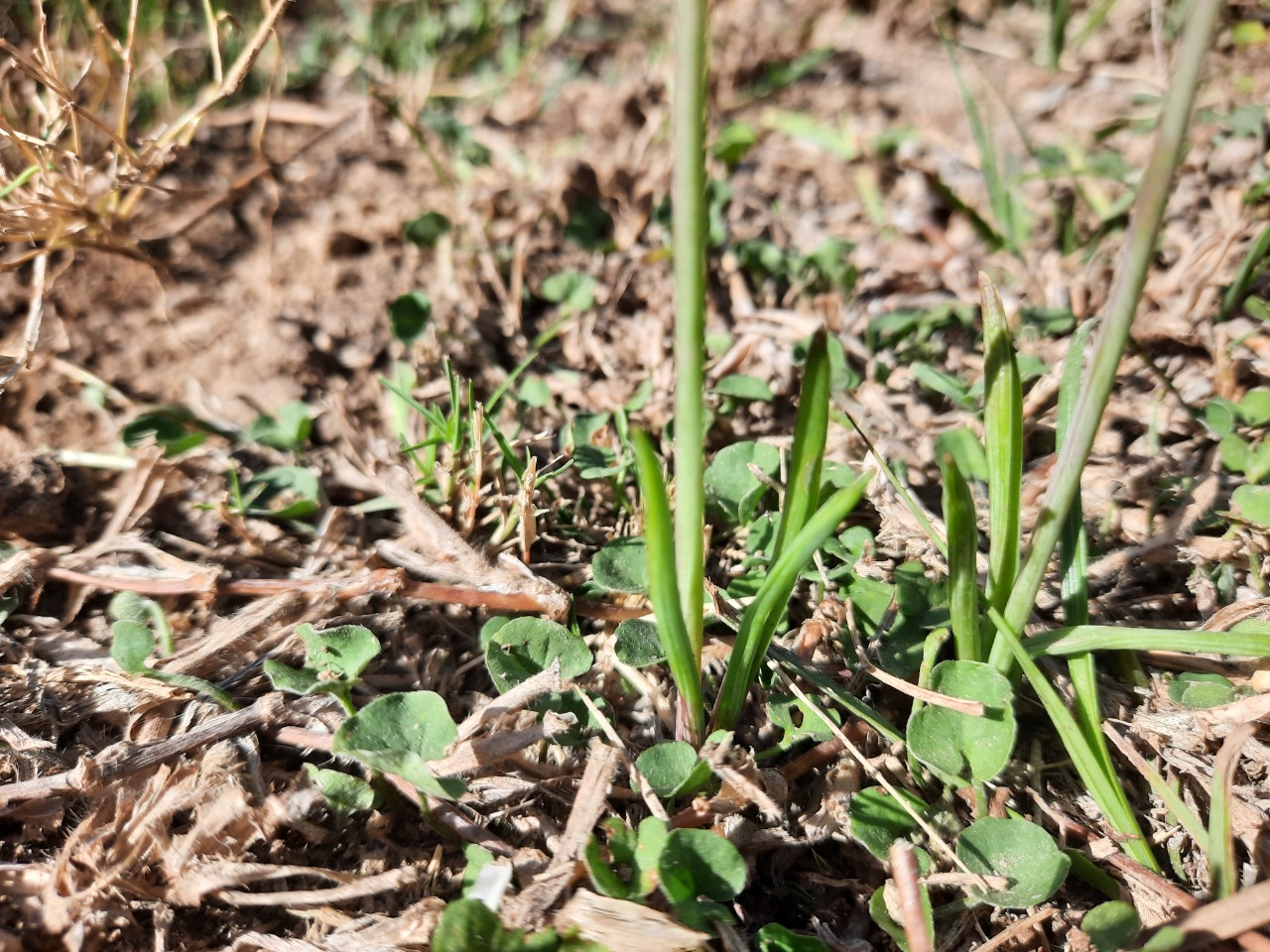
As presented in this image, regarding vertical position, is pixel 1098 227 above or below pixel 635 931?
above

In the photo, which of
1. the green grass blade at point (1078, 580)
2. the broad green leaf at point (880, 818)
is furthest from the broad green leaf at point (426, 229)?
the broad green leaf at point (880, 818)

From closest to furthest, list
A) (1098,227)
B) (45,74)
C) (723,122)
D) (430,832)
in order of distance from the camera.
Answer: (430,832) < (45,74) < (1098,227) < (723,122)

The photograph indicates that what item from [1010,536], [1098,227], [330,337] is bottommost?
[1010,536]

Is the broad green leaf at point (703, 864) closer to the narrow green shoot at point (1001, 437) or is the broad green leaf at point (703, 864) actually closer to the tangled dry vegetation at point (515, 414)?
the tangled dry vegetation at point (515, 414)

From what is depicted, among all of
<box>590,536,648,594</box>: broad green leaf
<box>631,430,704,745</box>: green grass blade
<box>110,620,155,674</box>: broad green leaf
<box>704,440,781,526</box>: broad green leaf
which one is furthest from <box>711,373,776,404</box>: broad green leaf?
<box>110,620,155,674</box>: broad green leaf

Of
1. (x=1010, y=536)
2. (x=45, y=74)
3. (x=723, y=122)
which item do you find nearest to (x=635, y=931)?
(x=1010, y=536)

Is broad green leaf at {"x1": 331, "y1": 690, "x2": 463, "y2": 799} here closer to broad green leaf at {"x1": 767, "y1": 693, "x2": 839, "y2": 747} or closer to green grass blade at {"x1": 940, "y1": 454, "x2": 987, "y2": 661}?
broad green leaf at {"x1": 767, "y1": 693, "x2": 839, "y2": 747}

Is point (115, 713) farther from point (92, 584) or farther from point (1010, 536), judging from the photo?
point (1010, 536)

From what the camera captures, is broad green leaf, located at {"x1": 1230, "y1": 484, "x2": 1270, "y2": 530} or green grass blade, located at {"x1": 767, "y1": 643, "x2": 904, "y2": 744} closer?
green grass blade, located at {"x1": 767, "y1": 643, "x2": 904, "y2": 744}
